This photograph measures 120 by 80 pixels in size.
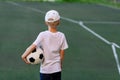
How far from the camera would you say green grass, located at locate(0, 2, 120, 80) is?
1028 centimetres

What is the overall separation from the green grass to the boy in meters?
3.45

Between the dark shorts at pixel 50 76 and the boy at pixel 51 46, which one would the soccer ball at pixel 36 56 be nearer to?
the boy at pixel 51 46

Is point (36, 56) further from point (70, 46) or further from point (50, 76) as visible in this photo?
point (70, 46)

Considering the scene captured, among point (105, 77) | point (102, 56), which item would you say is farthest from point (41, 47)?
point (102, 56)

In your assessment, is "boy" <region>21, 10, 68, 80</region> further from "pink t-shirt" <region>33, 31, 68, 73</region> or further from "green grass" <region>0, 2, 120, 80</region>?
"green grass" <region>0, 2, 120, 80</region>

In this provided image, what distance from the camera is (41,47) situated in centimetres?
625

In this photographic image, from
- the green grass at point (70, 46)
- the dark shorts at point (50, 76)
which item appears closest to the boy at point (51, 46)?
the dark shorts at point (50, 76)

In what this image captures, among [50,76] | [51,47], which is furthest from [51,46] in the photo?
[50,76]

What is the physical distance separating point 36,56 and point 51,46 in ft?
0.79

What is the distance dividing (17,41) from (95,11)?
1164 centimetres

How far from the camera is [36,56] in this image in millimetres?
6270

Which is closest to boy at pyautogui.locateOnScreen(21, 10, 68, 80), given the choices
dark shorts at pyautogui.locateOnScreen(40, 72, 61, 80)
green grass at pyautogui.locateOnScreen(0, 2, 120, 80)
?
dark shorts at pyautogui.locateOnScreen(40, 72, 61, 80)

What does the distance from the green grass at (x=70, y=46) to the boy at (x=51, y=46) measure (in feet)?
11.3

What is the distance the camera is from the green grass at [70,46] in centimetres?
1028
